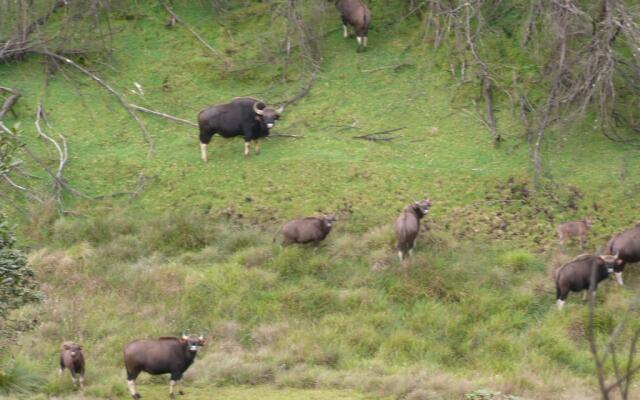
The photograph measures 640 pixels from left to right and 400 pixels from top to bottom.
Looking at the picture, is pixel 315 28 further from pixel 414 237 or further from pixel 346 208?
pixel 414 237

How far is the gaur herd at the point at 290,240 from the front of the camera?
39.1ft

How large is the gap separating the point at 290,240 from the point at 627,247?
5.25 meters

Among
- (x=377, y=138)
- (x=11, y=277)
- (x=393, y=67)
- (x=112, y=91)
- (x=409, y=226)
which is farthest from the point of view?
(x=393, y=67)

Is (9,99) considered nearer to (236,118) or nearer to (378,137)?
(236,118)

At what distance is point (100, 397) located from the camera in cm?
1208

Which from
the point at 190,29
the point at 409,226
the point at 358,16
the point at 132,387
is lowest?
the point at 132,387

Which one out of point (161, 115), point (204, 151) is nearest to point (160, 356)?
point (204, 151)

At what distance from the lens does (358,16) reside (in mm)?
19922

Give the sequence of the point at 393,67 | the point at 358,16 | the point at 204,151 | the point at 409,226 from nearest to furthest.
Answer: the point at 409,226 < the point at 204,151 < the point at 393,67 < the point at 358,16

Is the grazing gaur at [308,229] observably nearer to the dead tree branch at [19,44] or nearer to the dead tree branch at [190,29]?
the dead tree branch at [190,29]

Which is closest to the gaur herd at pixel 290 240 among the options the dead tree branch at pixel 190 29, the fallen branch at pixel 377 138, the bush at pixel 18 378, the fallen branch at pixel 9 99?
the bush at pixel 18 378

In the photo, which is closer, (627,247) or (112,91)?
(627,247)

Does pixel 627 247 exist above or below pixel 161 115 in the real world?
above

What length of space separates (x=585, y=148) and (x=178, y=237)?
24.9ft
